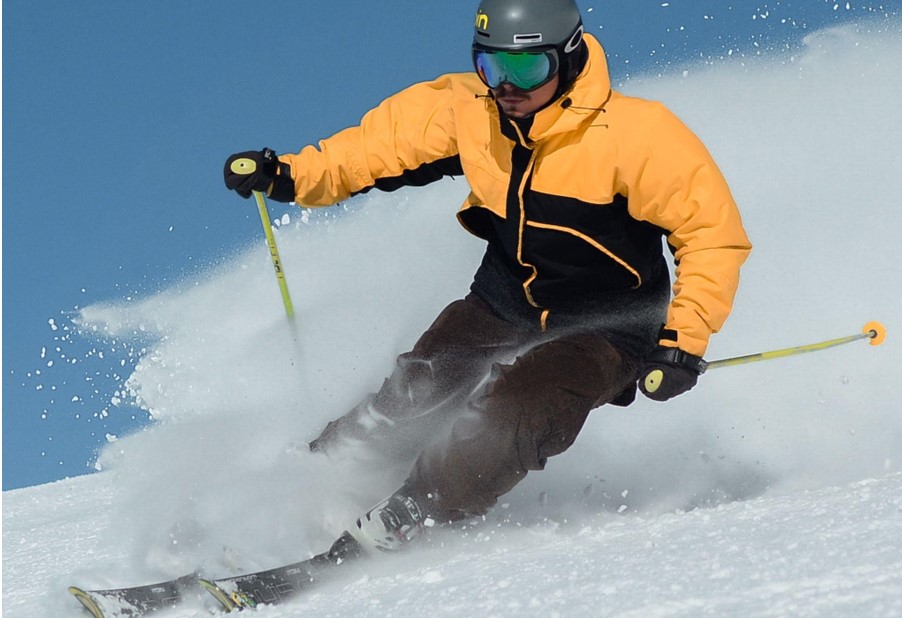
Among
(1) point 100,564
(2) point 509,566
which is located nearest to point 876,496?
(2) point 509,566

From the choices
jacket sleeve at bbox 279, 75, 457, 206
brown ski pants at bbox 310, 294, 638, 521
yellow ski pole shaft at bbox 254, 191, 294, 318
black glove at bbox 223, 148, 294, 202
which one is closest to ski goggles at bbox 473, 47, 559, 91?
jacket sleeve at bbox 279, 75, 457, 206

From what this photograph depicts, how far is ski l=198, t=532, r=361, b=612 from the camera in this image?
349 centimetres

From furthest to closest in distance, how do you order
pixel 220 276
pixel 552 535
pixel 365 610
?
pixel 220 276, pixel 552 535, pixel 365 610

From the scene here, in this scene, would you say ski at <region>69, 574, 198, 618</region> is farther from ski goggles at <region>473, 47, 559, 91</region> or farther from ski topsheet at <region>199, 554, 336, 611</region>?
ski goggles at <region>473, 47, 559, 91</region>

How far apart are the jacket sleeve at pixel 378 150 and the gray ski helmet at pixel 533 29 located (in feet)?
1.77

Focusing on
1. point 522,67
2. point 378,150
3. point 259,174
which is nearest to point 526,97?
point 522,67

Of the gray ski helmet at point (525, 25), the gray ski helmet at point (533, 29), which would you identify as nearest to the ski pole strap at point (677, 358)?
the gray ski helmet at point (533, 29)

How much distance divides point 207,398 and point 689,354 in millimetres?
3061

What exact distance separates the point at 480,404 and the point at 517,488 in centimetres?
102

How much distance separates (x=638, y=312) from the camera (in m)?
3.96

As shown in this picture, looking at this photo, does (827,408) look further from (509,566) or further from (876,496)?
(509,566)

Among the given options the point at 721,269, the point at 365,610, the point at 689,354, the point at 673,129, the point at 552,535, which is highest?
the point at 673,129

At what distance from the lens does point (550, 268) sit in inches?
154

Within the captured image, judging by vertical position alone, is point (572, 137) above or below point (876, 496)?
above
